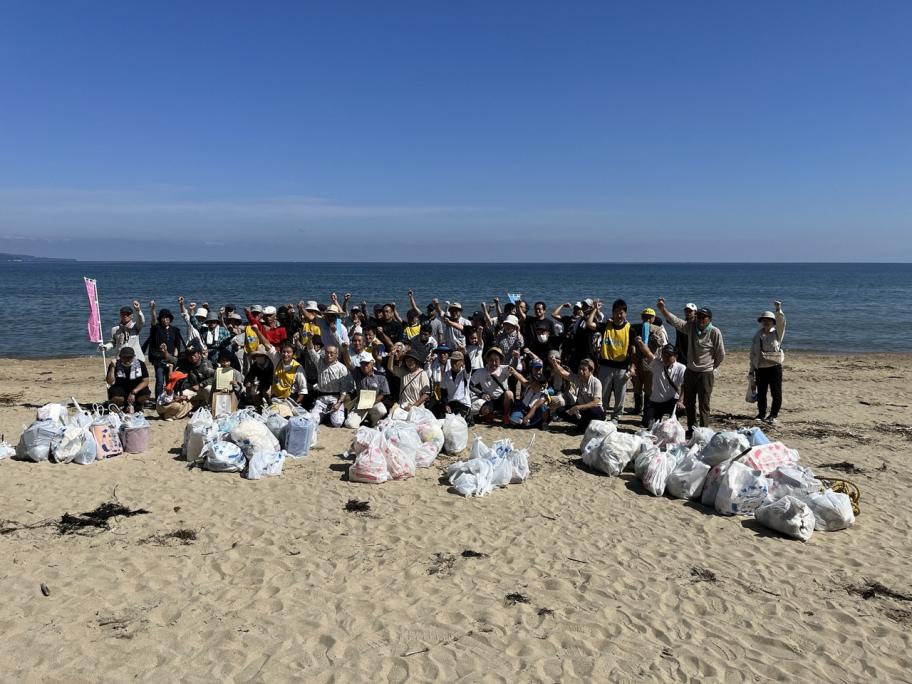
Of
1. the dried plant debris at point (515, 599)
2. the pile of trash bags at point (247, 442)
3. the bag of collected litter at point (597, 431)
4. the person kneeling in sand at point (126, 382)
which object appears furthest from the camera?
the person kneeling in sand at point (126, 382)

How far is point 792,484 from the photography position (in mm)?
5906

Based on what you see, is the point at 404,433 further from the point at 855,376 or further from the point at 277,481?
the point at 855,376

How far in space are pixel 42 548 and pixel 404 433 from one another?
3.53 meters

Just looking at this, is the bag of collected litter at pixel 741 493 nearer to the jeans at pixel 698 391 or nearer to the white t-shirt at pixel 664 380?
the jeans at pixel 698 391

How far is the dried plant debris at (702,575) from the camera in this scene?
4.79m

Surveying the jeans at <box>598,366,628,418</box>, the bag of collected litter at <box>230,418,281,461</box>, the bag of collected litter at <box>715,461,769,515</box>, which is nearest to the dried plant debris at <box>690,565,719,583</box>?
the bag of collected litter at <box>715,461,769,515</box>

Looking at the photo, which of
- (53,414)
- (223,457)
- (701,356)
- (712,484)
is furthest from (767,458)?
(53,414)

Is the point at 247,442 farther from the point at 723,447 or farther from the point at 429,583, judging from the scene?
the point at 723,447

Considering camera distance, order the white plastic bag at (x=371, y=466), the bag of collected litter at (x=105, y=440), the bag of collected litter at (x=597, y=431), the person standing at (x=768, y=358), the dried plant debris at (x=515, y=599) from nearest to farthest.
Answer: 1. the dried plant debris at (x=515, y=599)
2. the white plastic bag at (x=371, y=466)
3. the bag of collected litter at (x=105, y=440)
4. the bag of collected litter at (x=597, y=431)
5. the person standing at (x=768, y=358)

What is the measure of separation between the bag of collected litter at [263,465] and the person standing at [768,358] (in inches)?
266

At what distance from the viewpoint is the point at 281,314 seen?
1110cm

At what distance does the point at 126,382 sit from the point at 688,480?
312 inches

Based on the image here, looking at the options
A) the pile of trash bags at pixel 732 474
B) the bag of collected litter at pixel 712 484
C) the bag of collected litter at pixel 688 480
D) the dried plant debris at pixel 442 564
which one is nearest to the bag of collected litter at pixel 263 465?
the dried plant debris at pixel 442 564

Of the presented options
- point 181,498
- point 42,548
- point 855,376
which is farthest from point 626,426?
point 855,376
